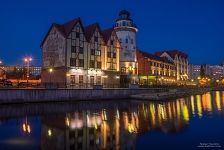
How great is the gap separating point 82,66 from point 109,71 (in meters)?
8.69

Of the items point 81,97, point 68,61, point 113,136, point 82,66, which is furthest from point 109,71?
point 113,136

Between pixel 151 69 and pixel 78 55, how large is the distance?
42.1 metres

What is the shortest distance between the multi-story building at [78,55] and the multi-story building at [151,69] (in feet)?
76.2

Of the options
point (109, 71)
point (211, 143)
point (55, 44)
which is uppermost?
point (55, 44)

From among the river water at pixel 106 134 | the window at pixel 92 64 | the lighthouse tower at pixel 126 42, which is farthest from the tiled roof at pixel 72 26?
the river water at pixel 106 134

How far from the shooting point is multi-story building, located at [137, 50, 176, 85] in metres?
90.8

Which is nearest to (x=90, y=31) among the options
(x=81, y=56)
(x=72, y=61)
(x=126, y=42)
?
(x=81, y=56)

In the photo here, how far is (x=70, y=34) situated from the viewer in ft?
193

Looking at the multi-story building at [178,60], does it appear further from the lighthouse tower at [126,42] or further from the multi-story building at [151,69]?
the lighthouse tower at [126,42]

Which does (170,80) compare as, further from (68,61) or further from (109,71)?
(68,61)

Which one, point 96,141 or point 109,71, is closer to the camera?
point 96,141

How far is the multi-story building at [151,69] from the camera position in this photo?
9081cm

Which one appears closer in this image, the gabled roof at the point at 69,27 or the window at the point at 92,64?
the gabled roof at the point at 69,27

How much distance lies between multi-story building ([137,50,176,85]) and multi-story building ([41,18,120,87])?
23.2 m
